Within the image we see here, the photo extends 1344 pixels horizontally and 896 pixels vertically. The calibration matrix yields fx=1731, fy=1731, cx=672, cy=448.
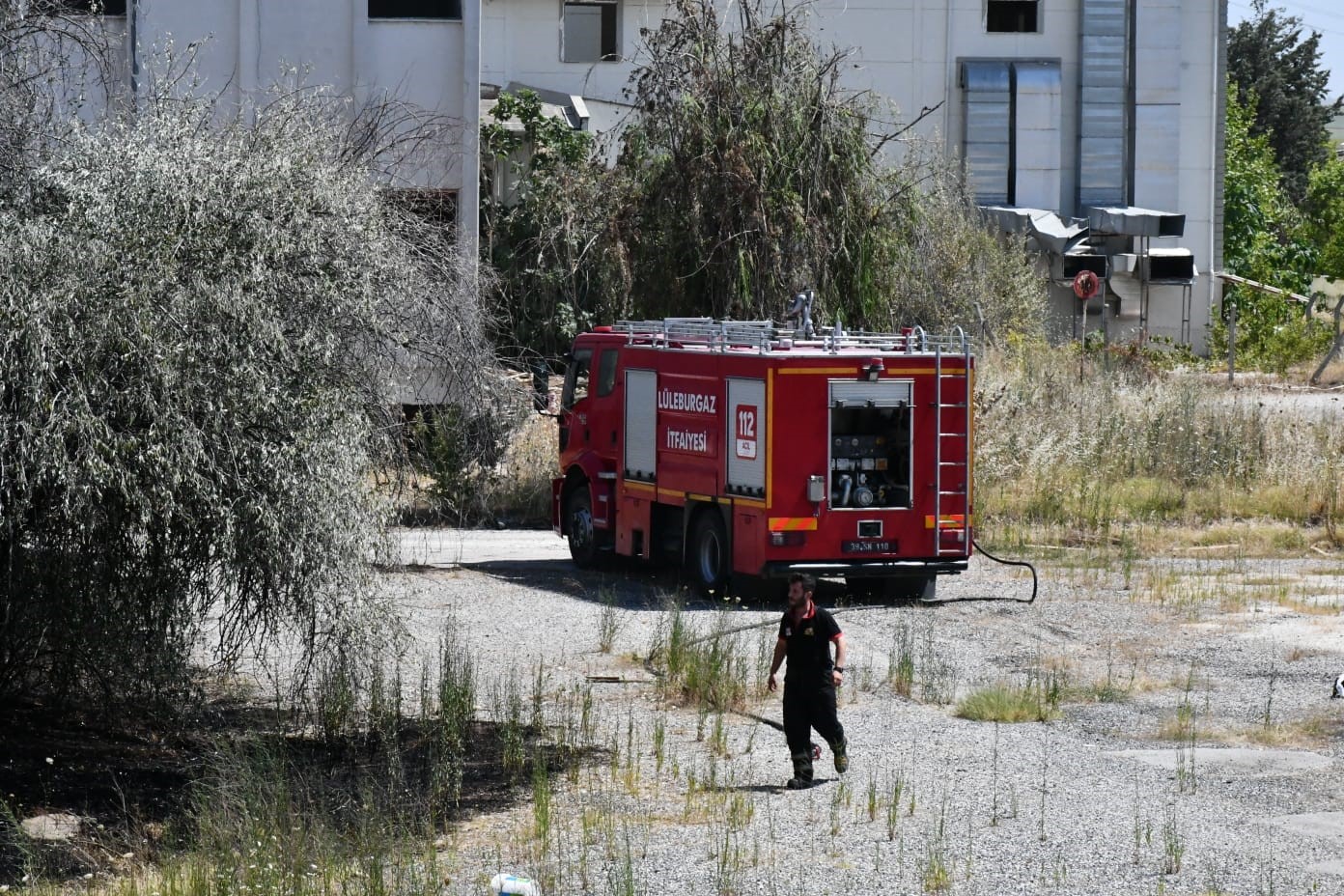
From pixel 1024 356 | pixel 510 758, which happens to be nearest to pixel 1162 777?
pixel 510 758

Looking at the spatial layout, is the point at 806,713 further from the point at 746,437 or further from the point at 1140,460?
the point at 1140,460

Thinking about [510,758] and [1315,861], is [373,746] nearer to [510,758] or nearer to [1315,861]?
[510,758]

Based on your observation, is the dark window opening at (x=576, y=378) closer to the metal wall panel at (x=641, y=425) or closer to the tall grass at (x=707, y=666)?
the metal wall panel at (x=641, y=425)

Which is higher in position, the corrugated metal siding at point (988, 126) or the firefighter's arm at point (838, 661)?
the corrugated metal siding at point (988, 126)

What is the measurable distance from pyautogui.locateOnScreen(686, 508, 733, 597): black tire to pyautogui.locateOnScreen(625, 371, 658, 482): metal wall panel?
38.4 inches

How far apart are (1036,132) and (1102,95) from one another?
2.28 metres

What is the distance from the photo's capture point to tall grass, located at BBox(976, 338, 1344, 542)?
2364 cm

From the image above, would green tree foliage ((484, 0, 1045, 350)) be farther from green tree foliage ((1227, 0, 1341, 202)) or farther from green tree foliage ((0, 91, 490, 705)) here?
green tree foliage ((1227, 0, 1341, 202))

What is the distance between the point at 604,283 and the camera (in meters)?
26.4

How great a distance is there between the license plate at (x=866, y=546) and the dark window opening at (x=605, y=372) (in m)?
3.89

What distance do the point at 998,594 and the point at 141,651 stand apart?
34.5 ft

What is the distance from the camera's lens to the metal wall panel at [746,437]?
16.8 meters

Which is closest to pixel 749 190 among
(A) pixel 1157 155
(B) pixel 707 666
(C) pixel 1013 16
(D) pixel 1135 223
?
(B) pixel 707 666

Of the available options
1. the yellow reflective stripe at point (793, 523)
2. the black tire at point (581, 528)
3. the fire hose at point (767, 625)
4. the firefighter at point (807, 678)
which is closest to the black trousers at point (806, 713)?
the firefighter at point (807, 678)
